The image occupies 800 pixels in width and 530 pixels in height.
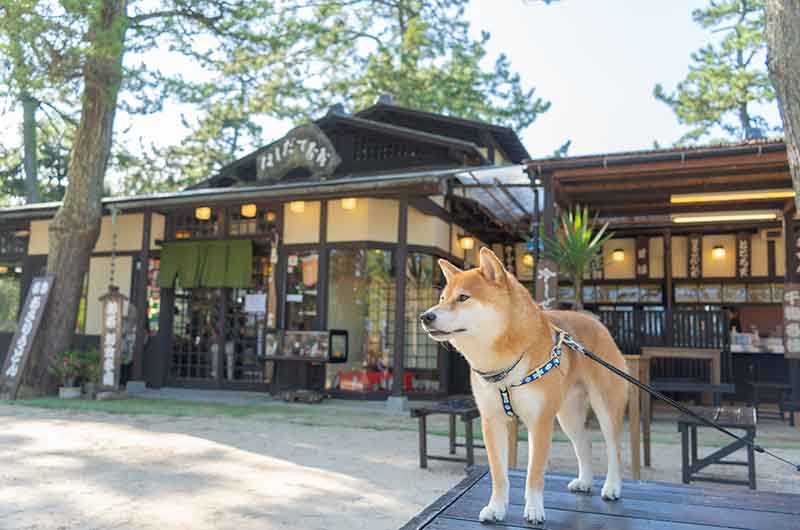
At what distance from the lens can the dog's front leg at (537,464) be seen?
212 centimetres

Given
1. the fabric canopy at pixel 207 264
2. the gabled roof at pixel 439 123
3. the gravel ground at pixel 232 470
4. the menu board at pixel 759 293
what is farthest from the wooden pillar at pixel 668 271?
the fabric canopy at pixel 207 264

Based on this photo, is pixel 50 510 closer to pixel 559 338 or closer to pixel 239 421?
pixel 559 338

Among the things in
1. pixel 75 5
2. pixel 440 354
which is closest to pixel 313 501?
pixel 440 354

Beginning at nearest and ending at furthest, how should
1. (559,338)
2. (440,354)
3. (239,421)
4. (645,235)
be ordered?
1. (559,338)
2. (239,421)
3. (440,354)
4. (645,235)

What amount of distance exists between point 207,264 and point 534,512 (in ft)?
31.8

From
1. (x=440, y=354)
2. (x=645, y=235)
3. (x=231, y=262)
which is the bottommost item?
(x=440, y=354)

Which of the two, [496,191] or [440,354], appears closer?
[496,191]

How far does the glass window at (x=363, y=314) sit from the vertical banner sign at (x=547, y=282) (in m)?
3.28

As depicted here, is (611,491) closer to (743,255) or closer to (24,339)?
(24,339)

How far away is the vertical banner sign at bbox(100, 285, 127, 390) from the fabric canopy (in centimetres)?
124

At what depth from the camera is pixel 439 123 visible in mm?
13172

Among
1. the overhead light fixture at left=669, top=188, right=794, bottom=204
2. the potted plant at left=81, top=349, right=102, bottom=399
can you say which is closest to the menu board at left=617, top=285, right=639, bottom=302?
the overhead light fixture at left=669, top=188, right=794, bottom=204

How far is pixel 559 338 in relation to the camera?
90.7 inches

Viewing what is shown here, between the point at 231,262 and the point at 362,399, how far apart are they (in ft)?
11.3
